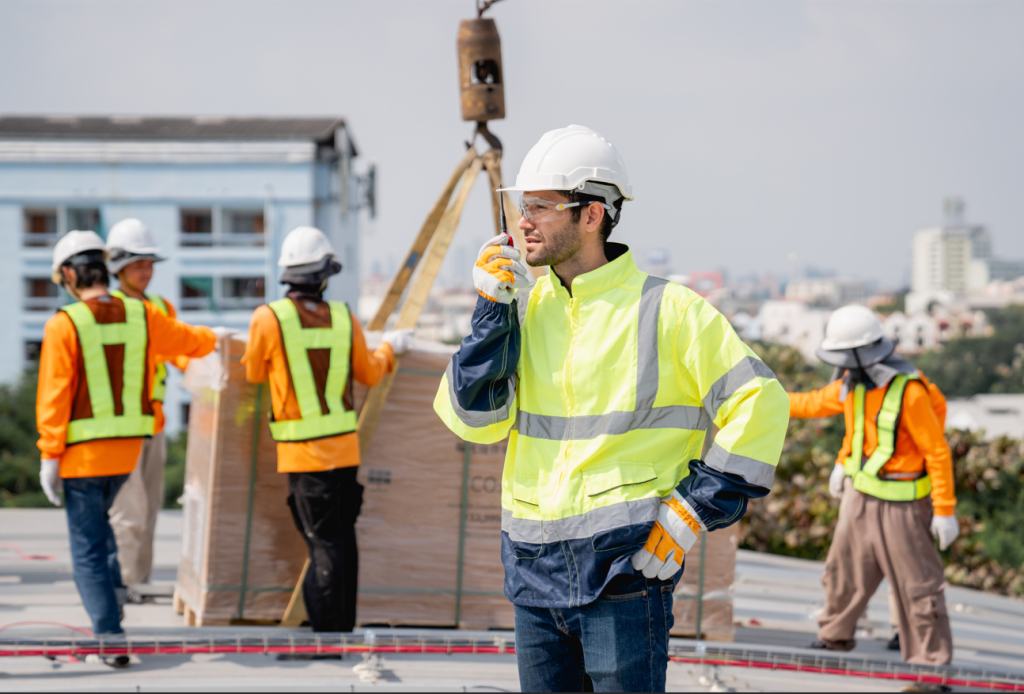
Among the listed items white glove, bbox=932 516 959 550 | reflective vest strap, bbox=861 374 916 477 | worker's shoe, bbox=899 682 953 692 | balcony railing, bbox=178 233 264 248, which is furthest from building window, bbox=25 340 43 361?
worker's shoe, bbox=899 682 953 692

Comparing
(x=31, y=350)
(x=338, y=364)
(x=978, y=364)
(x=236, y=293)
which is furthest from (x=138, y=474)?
(x=978, y=364)

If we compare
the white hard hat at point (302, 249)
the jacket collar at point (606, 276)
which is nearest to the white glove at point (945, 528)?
the jacket collar at point (606, 276)

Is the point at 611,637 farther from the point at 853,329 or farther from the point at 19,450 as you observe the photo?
the point at 19,450

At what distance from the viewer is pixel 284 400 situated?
4.38 m

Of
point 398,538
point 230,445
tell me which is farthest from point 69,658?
point 398,538

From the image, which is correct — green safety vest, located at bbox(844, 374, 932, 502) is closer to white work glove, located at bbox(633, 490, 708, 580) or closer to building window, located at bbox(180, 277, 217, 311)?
white work glove, located at bbox(633, 490, 708, 580)

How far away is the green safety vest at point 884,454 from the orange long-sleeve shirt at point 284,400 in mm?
2689

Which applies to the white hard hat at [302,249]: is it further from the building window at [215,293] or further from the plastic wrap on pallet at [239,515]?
the building window at [215,293]

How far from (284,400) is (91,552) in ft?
3.78

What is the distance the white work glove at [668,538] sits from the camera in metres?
2.12

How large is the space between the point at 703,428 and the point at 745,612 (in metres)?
3.90

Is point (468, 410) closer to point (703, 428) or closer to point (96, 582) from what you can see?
point (703, 428)

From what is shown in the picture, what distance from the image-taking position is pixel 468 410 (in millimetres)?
2246

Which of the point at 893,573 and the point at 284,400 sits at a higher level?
the point at 284,400
